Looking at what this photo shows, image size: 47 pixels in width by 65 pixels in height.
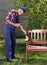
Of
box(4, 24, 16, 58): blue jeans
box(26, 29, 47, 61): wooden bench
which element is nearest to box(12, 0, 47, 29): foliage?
box(26, 29, 47, 61): wooden bench

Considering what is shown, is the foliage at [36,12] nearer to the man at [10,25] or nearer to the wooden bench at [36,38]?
the wooden bench at [36,38]

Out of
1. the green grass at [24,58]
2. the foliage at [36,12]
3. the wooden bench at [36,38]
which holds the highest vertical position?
the foliage at [36,12]

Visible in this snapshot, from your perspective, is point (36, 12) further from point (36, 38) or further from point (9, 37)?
point (9, 37)

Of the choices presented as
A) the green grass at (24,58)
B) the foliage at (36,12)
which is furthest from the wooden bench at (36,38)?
the foliage at (36,12)

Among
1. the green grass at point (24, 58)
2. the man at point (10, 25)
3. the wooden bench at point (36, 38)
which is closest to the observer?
the man at point (10, 25)

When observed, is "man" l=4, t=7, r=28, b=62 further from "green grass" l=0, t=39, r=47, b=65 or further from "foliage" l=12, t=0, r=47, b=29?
"foliage" l=12, t=0, r=47, b=29

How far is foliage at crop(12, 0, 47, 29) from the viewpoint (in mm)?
9360

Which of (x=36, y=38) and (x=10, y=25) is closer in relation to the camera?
(x=10, y=25)

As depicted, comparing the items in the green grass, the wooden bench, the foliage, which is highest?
the foliage

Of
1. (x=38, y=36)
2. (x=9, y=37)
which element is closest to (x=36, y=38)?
(x=38, y=36)

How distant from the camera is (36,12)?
31.1 feet

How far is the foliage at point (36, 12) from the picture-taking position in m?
9.36

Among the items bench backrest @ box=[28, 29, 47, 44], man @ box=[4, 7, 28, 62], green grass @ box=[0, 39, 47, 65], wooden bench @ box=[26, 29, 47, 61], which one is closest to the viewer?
man @ box=[4, 7, 28, 62]

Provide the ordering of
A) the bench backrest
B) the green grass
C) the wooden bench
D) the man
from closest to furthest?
1. the man
2. the green grass
3. the wooden bench
4. the bench backrest
